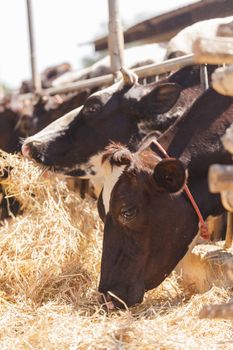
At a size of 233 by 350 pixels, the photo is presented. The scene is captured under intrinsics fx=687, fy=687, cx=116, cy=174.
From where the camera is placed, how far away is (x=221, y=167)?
237 cm

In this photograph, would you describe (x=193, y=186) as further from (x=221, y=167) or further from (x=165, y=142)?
(x=221, y=167)

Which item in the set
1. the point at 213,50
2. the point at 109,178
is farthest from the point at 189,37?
the point at 213,50

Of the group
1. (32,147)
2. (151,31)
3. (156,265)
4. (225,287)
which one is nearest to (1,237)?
(32,147)

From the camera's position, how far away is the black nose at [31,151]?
5941 mm

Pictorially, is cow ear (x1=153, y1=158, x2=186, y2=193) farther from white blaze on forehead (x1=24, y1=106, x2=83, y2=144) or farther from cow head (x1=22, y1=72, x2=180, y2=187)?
white blaze on forehead (x1=24, y1=106, x2=83, y2=144)

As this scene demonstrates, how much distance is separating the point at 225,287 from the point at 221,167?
6.05ft

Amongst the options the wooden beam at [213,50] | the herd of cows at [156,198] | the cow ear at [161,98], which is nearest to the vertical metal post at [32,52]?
the cow ear at [161,98]

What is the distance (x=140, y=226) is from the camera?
4012mm

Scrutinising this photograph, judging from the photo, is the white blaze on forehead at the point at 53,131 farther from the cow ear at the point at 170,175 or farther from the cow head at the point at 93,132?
the cow ear at the point at 170,175

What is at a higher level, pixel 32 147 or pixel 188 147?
pixel 188 147

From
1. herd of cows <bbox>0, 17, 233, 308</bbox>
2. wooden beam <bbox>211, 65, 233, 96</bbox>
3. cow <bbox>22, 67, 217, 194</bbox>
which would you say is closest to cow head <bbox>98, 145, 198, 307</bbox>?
herd of cows <bbox>0, 17, 233, 308</bbox>

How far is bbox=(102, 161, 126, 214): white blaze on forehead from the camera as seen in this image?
4061 millimetres

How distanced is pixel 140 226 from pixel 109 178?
372mm

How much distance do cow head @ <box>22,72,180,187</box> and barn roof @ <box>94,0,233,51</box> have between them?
5.39 feet
